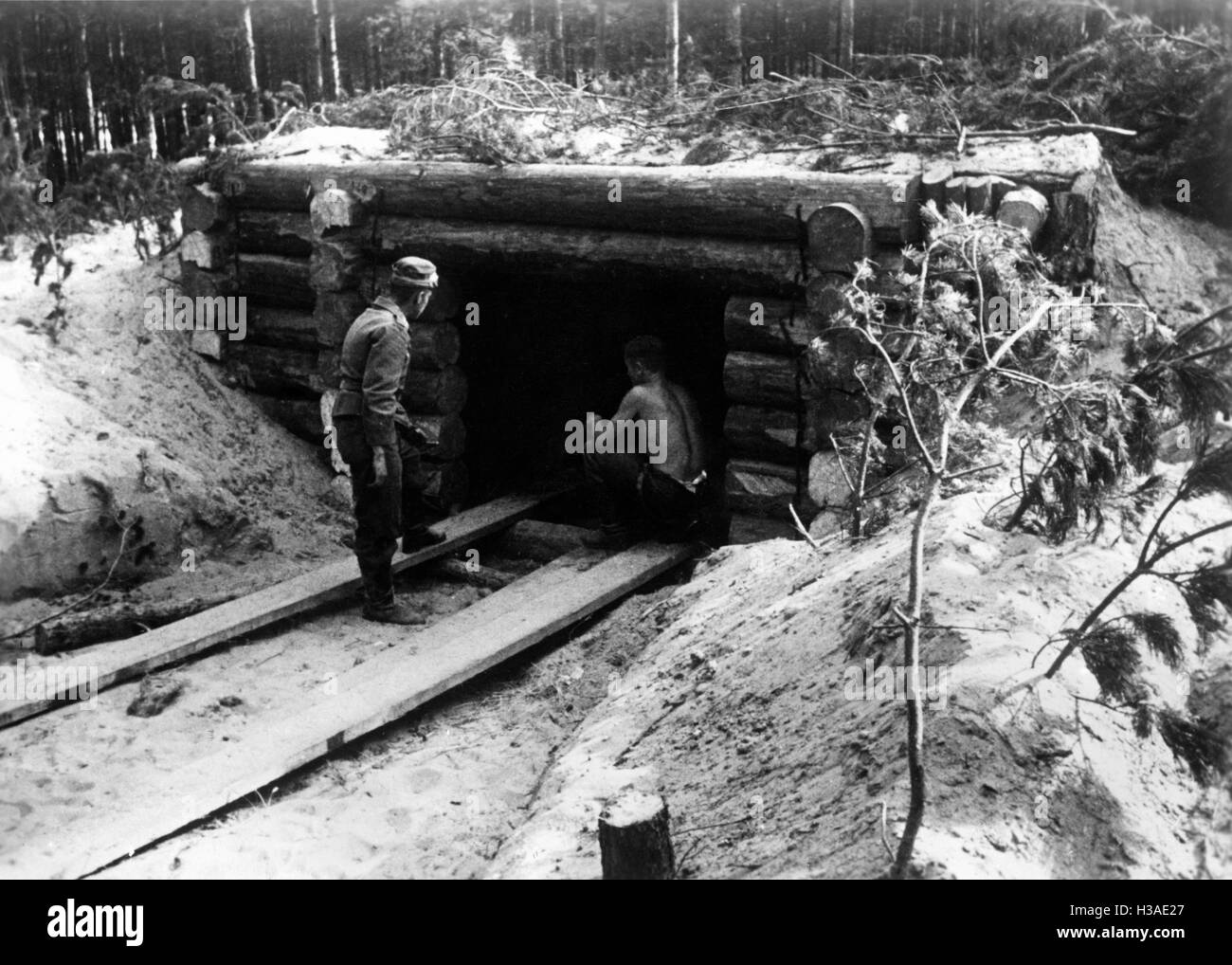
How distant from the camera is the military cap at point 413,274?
705 cm

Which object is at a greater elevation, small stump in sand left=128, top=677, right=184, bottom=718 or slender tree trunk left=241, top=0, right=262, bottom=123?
slender tree trunk left=241, top=0, right=262, bottom=123

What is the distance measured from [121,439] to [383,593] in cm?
223

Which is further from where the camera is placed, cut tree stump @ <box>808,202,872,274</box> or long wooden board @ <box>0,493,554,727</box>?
cut tree stump @ <box>808,202,872,274</box>

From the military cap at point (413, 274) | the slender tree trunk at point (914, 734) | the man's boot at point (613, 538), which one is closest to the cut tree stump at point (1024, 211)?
the man's boot at point (613, 538)

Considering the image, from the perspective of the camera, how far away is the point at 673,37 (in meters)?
10.4

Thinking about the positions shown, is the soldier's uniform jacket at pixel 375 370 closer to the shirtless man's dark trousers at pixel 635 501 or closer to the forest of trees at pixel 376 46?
the shirtless man's dark trousers at pixel 635 501

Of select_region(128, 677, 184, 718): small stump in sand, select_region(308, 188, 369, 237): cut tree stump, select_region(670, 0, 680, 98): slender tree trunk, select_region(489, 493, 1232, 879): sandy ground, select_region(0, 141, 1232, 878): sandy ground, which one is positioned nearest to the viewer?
select_region(489, 493, 1232, 879): sandy ground

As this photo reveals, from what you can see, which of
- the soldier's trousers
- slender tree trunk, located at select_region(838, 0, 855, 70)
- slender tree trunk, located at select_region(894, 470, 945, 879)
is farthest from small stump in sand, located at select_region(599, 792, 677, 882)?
slender tree trunk, located at select_region(838, 0, 855, 70)

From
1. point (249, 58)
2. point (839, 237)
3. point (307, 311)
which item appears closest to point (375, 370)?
point (839, 237)

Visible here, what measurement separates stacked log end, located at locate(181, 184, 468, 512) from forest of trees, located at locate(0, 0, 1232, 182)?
179 centimetres

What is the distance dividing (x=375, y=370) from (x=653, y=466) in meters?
1.96

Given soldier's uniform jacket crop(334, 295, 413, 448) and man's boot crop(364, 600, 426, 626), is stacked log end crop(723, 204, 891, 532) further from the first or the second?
man's boot crop(364, 600, 426, 626)

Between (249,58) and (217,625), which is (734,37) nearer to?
(249,58)

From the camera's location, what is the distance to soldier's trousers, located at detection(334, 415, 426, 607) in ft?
22.8
